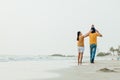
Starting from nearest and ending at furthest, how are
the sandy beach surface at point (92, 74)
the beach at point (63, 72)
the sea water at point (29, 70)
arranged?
the sandy beach surface at point (92, 74) < the beach at point (63, 72) < the sea water at point (29, 70)

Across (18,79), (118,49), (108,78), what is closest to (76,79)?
(108,78)

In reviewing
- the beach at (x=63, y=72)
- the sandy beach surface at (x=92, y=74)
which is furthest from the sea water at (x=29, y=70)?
the sandy beach surface at (x=92, y=74)

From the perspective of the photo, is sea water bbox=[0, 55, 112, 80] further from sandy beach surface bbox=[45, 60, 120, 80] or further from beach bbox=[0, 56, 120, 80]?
sandy beach surface bbox=[45, 60, 120, 80]

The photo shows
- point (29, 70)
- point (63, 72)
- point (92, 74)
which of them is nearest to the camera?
point (92, 74)

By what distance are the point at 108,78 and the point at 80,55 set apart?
9.24 m

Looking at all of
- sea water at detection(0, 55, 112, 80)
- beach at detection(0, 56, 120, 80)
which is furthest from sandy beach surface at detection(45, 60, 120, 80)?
sea water at detection(0, 55, 112, 80)

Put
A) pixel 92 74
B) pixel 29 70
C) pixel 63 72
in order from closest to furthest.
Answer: pixel 92 74 → pixel 63 72 → pixel 29 70

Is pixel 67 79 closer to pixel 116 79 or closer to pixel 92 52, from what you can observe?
pixel 116 79

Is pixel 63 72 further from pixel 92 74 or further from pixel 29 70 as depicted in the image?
pixel 92 74

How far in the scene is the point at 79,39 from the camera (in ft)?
58.7

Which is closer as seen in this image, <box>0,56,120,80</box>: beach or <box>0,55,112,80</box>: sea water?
<box>0,56,120,80</box>: beach

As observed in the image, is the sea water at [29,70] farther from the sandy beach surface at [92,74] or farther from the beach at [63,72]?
the sandy beach surface at [92,74]

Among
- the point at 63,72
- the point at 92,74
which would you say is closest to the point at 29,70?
the point at 63,72

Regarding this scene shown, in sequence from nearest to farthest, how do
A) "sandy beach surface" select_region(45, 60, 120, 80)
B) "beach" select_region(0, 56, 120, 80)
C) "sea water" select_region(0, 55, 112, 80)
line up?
"sandy beach surface" select_region(45, 60, 120, 80), "beach" select_region(0, 56, 120, 80), "sea water" select_region(0, 55, 112, 80)
